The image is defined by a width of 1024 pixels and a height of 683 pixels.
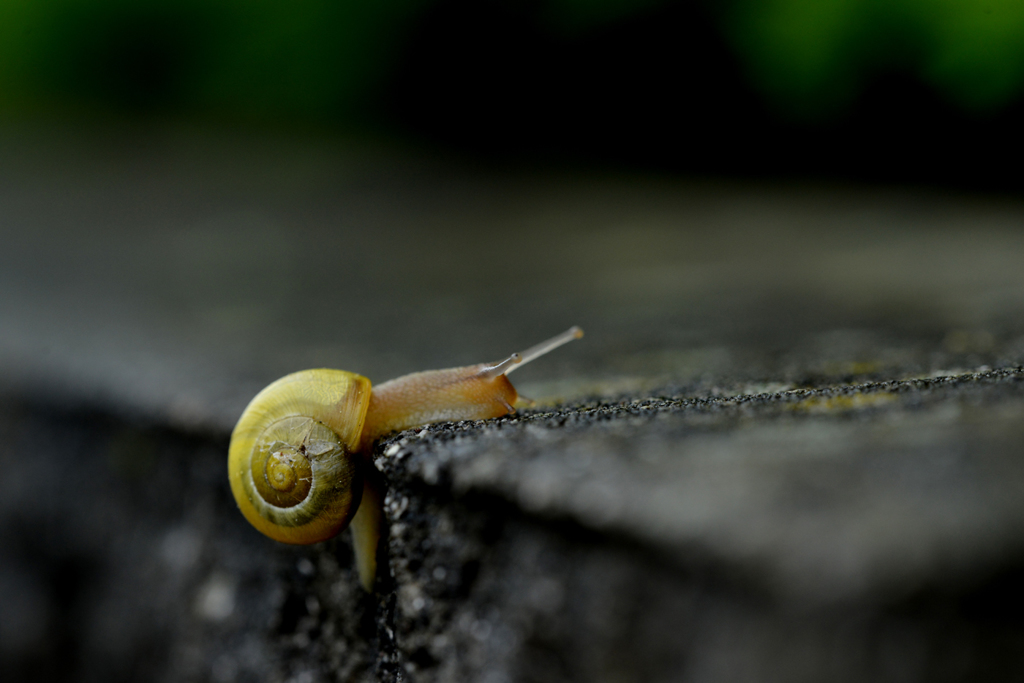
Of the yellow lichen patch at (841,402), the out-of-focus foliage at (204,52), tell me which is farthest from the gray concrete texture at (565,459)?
the out-of-focus foliage at (204,52)

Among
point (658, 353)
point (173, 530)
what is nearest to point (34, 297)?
point (173, 530)

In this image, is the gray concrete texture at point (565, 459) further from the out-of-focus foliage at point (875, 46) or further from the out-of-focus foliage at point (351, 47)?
the out-of-focus foliage at point (351, 47)

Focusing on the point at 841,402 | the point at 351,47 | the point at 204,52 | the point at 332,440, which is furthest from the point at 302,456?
the point at 204,52

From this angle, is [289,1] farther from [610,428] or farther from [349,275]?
[610,428]

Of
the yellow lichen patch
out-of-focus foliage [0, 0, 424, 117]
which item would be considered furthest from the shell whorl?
out-of-focus foliage [0, 0, 424, 117]

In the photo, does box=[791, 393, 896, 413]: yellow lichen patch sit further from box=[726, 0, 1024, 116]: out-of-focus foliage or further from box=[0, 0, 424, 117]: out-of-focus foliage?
box=[0, 0, 424, 117]: out-of-focus foliage

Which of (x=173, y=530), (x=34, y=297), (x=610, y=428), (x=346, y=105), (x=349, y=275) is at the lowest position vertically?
(x=173, y=530)
